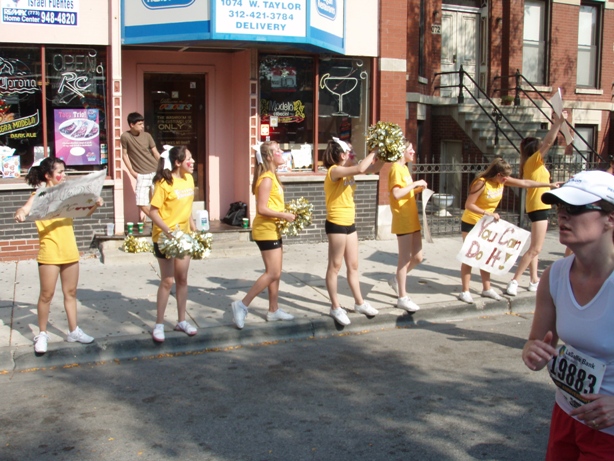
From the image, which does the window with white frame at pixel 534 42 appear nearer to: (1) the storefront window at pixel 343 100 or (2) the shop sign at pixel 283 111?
(1) the storefront window at pixel 343 100

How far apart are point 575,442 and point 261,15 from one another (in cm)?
865

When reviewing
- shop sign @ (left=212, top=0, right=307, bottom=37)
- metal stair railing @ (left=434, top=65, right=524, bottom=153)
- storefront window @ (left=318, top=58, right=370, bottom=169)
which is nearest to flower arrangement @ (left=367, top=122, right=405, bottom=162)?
shop sign @ (left=212, top=0, right=307, bottom=37)

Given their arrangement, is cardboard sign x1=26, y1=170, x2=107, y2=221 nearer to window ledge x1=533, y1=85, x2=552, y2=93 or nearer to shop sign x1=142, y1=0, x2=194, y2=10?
shop sign x1=142, y1=0, x2=194, y2=10

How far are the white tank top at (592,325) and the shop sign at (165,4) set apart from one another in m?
8.50

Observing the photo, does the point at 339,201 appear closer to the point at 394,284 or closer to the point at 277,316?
the point at 277,316

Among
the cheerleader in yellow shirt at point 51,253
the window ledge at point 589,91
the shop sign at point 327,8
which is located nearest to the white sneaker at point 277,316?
the cheerleader in yellow shirt at point 51,253

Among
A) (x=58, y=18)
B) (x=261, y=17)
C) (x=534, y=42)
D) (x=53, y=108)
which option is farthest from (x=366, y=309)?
(x=534, y=42)

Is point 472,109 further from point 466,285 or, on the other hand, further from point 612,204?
point 612,204

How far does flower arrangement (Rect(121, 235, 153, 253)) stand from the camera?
34.6ft

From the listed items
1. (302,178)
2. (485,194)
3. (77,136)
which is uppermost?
(77,136)

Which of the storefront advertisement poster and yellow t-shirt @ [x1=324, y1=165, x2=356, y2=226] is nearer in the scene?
yellow t-shirt @ [x1=324, y1=165, x2=356, y2=226]

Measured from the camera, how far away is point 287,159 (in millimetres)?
12070

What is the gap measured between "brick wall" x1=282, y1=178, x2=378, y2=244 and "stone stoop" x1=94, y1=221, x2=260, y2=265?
831mm

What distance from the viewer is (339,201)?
7.52 m
